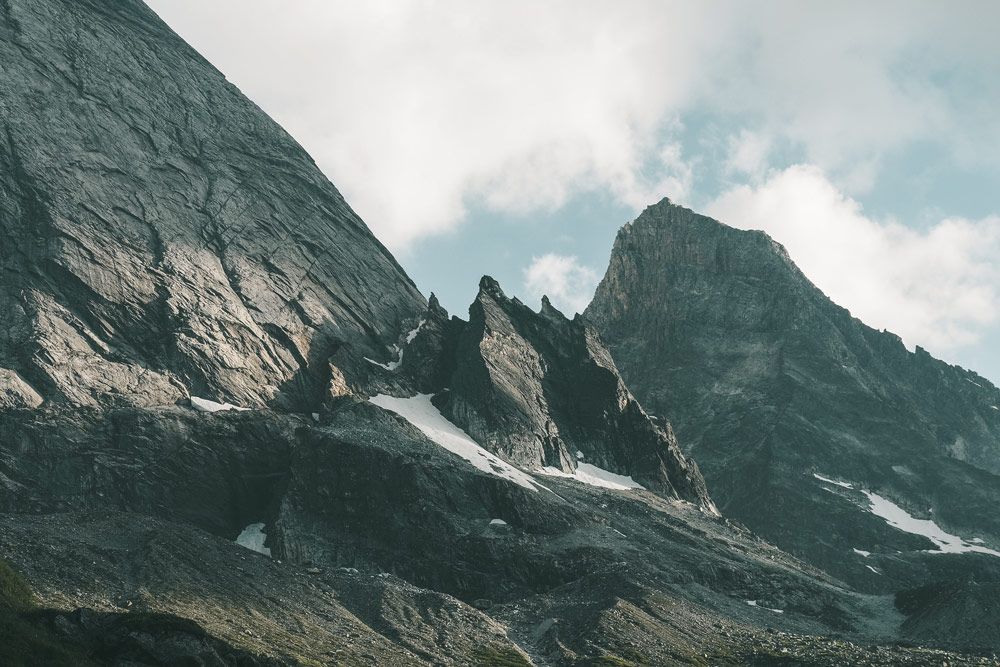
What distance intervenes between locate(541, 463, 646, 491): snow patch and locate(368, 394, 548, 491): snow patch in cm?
1425

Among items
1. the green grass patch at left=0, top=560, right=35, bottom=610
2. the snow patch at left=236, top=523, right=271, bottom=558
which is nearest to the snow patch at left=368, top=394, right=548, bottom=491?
the snow patch at left=236, top=523, right=271, bottom=558

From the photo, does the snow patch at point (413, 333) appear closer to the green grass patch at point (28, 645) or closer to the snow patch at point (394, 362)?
the snow patch at point (394, 362)

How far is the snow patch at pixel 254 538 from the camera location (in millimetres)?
123688

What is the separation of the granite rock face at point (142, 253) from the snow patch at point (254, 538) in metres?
24.8

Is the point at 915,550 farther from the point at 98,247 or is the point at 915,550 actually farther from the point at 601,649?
the point at 98,247

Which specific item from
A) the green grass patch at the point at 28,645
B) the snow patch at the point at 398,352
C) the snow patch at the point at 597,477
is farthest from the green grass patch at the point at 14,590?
the snow patch at the point at 597,477

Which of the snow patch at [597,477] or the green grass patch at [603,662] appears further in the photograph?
the snow patch at [597,477]

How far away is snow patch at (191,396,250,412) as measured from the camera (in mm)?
141625

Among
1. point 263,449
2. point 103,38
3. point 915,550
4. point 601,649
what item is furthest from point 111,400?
point 915,550

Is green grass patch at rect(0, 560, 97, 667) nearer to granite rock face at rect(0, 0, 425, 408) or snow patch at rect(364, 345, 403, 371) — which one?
granite rock face at rect(0, 0, 425, 408)

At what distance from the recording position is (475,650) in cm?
9450

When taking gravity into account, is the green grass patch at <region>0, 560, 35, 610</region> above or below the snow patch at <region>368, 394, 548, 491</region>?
below

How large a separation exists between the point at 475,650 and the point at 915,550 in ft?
433

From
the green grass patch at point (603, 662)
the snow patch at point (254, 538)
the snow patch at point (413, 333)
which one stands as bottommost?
the snow patch at point (254, 538)
